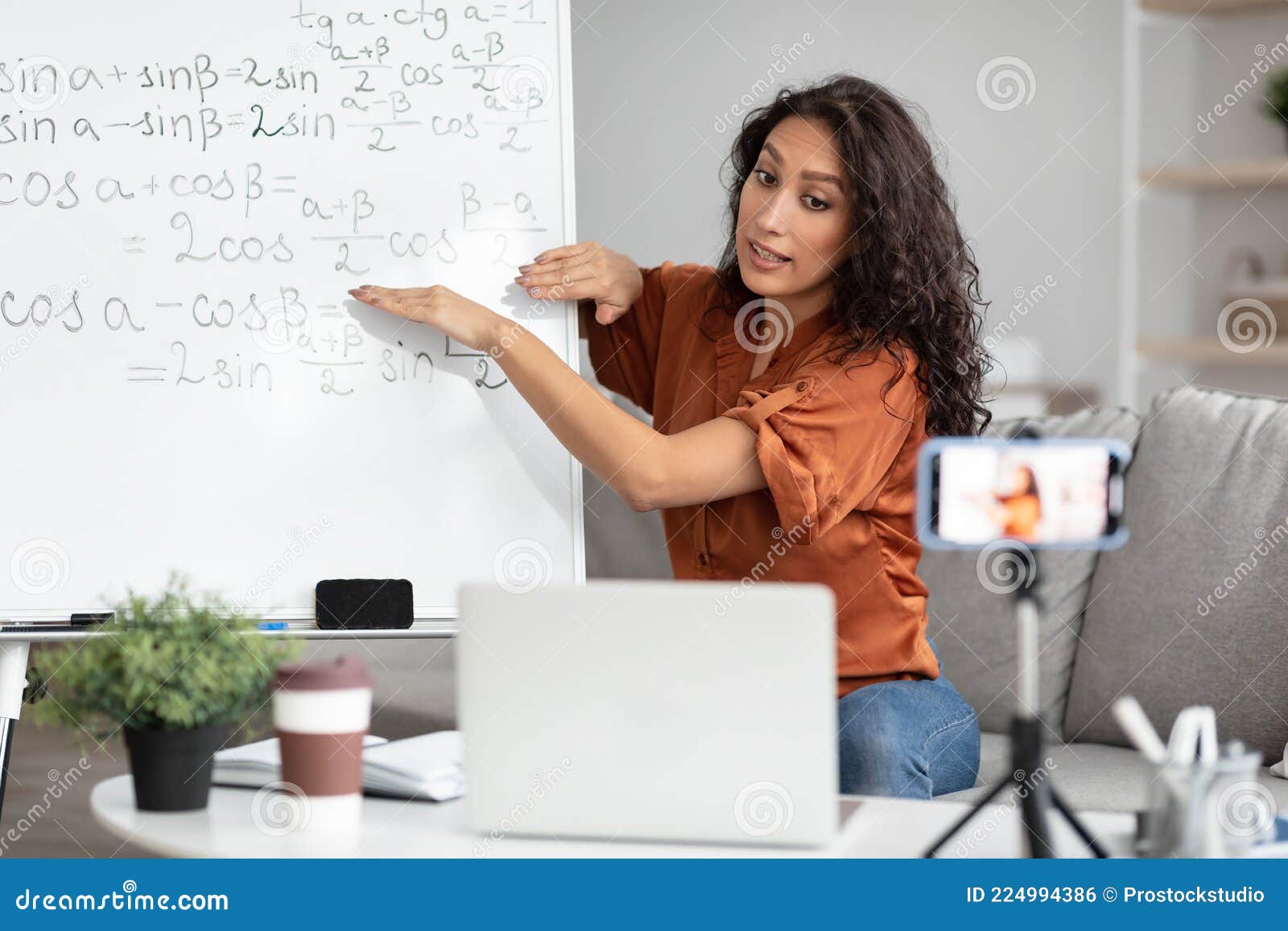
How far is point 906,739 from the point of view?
4.96 feet

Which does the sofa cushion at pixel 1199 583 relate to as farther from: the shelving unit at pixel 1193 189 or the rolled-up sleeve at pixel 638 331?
the shelving unit at pixel 1193 189

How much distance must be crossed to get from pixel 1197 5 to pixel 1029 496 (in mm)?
3083

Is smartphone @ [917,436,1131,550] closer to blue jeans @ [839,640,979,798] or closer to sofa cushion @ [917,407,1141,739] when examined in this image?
blue jeans @ [839,640,979,798]

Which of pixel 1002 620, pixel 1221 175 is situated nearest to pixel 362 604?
pixel 1002 620

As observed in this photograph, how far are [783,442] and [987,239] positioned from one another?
2.17 metres

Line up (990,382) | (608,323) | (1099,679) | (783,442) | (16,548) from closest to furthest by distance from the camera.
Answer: (783,442)
(16,548)
(608,323)
(1099,679)
(990,382)

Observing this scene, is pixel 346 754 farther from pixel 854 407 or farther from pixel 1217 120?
pixel 1217 120

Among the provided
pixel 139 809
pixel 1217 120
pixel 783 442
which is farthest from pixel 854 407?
pixel 1217 120

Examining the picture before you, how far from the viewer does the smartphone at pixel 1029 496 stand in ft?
2.73

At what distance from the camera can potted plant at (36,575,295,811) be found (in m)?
1.01

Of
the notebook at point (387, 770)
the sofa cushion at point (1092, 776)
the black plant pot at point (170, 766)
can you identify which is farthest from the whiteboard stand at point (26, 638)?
the sofa cushion at point (1092, 776)

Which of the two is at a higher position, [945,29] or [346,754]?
[945,29]

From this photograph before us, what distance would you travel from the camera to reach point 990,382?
11.0 feet

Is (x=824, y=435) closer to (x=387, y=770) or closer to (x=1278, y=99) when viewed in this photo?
(x=387, y=770)
